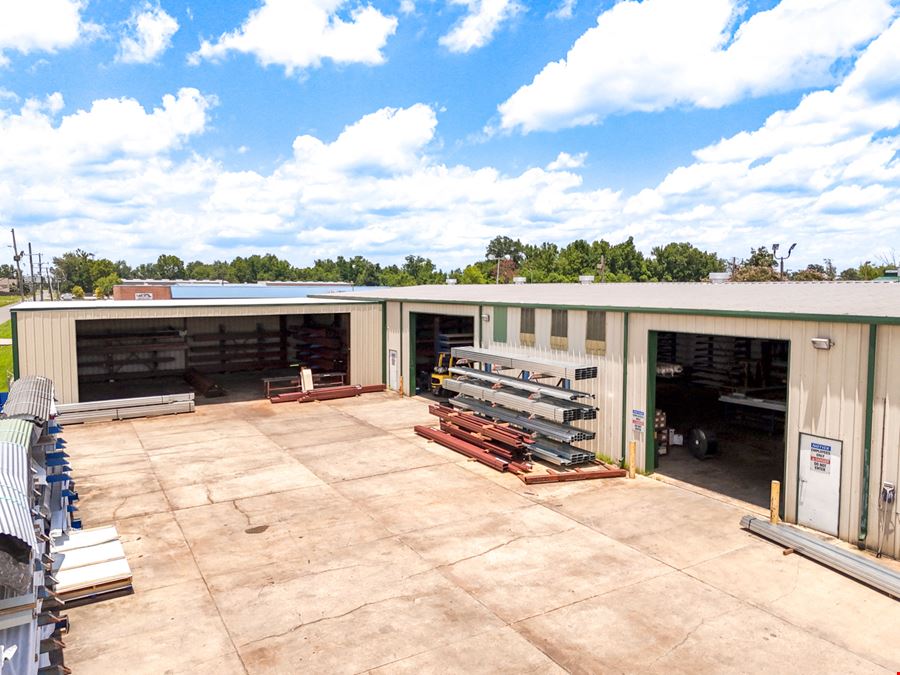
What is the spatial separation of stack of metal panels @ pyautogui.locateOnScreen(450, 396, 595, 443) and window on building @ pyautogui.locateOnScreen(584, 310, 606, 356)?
221 cm

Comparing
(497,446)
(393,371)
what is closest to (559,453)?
(497,446)

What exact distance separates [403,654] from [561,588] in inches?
115

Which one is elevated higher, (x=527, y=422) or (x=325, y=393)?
(x=527, y=422)

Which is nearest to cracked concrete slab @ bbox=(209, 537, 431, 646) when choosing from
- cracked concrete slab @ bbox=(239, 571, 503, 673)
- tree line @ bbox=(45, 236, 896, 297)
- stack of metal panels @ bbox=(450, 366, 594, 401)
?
cracked concrete slab @ bbox=(239, 571, 503, 673)

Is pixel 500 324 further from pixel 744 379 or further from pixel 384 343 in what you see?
pixel 744 379

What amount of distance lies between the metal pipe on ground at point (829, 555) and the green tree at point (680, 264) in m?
85.9

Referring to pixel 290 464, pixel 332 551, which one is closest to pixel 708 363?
pixel 290 464

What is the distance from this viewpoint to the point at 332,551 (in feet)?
36.5

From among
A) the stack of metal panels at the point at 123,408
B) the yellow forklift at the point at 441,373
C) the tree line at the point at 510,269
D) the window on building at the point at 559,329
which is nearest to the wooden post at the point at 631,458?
the window on building at the point at 559,329

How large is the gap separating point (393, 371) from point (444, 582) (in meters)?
17.6

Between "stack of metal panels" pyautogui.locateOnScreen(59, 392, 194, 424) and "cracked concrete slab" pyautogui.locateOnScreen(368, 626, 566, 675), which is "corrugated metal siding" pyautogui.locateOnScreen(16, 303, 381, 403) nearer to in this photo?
"stack of metal panels" pyautogui.locateOnScreen(59, 392, 194, 424)

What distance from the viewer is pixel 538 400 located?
16469 mm

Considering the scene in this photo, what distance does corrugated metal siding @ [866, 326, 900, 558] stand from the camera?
10609mm

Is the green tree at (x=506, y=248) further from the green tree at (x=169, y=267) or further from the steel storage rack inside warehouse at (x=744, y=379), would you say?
the steel storage rack inside warehouse at (x=744, y=379)
